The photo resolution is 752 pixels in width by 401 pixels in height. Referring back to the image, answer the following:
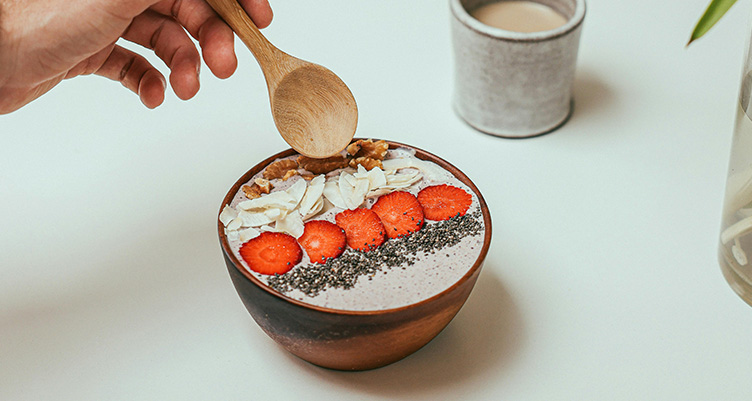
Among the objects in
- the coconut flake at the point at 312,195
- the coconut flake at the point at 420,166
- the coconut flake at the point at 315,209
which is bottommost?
the coconut flake at the point at 420,166

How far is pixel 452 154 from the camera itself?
1.21m

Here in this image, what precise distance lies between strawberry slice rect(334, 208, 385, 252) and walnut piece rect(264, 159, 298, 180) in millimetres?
101

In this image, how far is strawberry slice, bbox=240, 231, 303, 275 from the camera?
2.67 feet

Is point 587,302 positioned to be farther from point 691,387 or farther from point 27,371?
point 27,371

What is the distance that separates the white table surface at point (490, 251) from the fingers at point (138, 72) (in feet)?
0.37

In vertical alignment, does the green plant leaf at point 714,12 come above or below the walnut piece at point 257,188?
above

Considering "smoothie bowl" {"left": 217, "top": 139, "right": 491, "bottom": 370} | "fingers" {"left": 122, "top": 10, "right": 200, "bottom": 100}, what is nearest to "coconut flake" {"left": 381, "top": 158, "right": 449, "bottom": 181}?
"smoothie bowl" {"left": 217, "top": 139, "right": 491, "bottom": 370}

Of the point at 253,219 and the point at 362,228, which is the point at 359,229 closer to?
the point at 362,228

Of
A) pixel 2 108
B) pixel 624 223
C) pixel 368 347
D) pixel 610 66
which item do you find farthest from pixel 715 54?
pixel 2 108

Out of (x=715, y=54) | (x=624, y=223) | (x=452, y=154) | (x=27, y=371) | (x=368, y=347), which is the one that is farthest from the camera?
(x=715, y=54)

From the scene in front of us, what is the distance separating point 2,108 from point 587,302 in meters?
0.78

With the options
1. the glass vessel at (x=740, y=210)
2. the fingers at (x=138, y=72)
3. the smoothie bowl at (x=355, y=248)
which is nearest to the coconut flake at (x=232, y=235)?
the smoothie bowl at (x=355, y=248)

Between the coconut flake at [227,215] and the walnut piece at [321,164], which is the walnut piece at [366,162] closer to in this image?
the walnut piece at [321,164]

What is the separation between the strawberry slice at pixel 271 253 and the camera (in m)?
0.81
